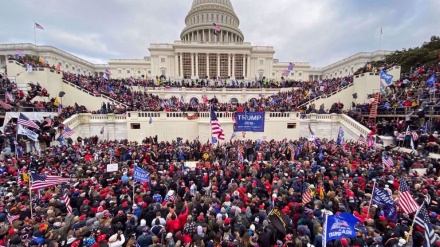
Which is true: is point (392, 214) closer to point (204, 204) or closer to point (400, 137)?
point (204, 204)

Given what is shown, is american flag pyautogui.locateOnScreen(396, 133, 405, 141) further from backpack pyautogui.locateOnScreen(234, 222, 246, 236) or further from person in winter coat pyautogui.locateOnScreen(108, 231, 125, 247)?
person in winter coat pyautogui.locateOnScreen(108, 231, 125, 247)

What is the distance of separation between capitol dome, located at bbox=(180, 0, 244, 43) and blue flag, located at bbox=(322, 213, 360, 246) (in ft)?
256

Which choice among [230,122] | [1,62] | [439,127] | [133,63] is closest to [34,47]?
[1,62]

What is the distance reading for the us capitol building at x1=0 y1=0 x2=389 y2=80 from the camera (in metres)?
59.9

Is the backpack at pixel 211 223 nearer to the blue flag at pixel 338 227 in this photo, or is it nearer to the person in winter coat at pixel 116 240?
the person in winter coat at pixel 116 240

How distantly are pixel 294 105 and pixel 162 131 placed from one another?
60.5 feet

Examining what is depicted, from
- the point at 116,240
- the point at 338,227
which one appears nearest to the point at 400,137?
the point at 338,227

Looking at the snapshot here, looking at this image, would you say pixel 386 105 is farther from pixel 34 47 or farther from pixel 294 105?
pixel 34 47

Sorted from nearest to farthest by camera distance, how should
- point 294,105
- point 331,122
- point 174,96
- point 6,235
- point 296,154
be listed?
point 6,235, point 296,154, point 331,122, point 294,105, point 174,96

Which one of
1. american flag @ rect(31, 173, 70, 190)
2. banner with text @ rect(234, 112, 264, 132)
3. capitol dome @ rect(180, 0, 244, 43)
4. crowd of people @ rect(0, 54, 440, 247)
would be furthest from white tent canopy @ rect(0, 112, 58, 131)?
capitol dome @ rect(180, 0, 244, 43)

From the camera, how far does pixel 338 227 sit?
5.15 m

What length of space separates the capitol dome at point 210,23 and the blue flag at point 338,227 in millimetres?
78027

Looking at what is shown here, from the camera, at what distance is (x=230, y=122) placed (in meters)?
22.5

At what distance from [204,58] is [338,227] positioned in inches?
2398
